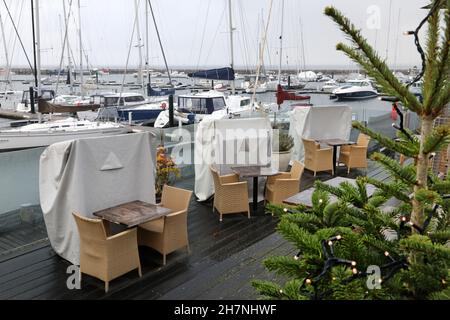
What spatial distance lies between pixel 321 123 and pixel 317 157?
1.05m

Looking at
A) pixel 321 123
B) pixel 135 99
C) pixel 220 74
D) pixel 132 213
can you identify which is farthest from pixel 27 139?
pixel 135 99

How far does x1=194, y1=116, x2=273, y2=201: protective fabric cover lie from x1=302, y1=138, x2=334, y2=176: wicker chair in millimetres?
1920

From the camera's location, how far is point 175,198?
507cm

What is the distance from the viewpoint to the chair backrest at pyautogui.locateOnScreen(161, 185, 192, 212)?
16.2ft

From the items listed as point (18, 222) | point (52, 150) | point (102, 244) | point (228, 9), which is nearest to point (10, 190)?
point (18, 222)

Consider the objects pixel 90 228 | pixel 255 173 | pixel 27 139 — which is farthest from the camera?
pixel 27 139

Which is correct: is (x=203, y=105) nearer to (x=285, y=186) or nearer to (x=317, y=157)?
(x=317, y=157)

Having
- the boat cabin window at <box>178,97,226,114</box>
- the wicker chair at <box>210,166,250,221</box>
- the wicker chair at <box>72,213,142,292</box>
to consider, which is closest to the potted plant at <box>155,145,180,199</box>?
the wicker chair at <box>210,166,250,221</box>

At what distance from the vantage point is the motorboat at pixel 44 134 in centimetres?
1249

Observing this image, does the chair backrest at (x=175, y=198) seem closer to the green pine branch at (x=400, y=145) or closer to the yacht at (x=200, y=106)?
the green pine branch at (x=400, y=145)

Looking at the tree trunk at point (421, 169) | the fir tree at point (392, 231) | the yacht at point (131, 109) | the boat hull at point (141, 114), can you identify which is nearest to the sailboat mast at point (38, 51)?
A: the yacht at point (131, 109)

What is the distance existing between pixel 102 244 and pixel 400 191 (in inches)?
120

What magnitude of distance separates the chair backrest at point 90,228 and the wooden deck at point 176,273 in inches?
19.8

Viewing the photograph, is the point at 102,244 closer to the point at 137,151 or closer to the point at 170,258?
the point at 170,258
